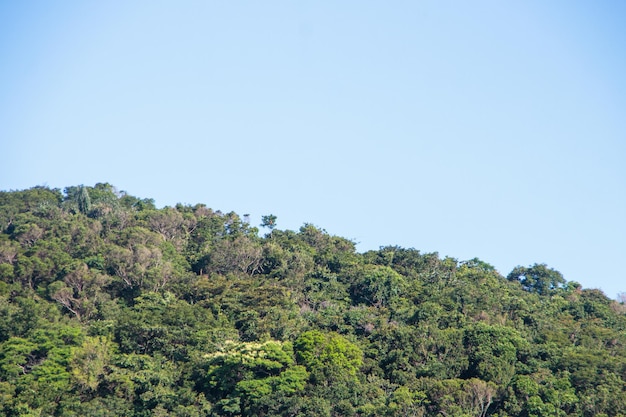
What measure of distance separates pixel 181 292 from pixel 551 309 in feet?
58.7

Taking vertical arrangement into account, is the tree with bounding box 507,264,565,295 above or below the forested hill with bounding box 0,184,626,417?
above

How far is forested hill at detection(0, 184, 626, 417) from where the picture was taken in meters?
38.1

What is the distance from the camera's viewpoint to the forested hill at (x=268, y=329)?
3806 cm

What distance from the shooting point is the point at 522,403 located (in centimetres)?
3869

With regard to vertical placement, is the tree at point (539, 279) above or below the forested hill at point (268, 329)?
above

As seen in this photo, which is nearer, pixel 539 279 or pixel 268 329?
pixel 268 329

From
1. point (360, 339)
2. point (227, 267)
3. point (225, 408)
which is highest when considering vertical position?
point (227, 267)

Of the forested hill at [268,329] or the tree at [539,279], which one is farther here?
the tree at [539,279]

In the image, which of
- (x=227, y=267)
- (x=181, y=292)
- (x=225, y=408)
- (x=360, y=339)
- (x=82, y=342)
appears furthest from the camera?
(x=227, y=267)

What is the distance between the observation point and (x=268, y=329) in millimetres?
42281

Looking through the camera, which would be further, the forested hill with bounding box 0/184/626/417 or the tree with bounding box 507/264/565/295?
the tree with bounding box 507/264/565/295

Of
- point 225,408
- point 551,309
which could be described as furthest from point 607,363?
point 225,408

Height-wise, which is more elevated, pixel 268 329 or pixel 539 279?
pixel 539 279

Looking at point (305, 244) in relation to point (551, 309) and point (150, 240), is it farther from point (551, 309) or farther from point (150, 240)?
point (551, 309)
